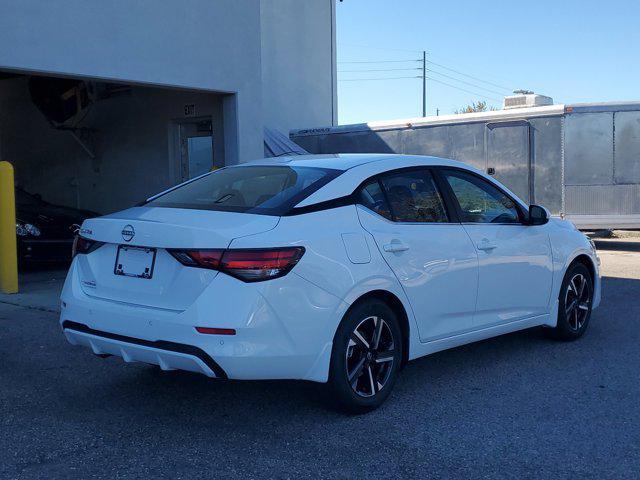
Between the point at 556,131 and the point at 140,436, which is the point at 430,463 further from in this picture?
the point at 556,131

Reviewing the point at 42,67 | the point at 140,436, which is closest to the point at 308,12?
the point at 42,67

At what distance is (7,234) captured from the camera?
8.77 meters

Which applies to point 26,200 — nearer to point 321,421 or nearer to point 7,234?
point 7,234

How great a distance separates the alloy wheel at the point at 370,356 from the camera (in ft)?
14.5

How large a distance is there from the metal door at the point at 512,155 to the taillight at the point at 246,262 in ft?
34.4

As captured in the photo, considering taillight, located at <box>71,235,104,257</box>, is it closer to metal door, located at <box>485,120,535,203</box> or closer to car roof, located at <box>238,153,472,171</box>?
car roof, located at <box>238,153,472,171</box>

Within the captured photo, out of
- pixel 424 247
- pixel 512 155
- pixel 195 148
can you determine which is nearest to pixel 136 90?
pixel 195 148

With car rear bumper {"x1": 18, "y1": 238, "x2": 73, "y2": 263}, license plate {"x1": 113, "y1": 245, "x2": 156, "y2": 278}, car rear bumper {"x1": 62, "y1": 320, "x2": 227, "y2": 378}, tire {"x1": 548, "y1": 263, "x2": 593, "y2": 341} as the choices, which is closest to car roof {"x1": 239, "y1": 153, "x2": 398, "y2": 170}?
license plate {"x1": 113, "y1": 245, "x2": 156, "y2": 278}

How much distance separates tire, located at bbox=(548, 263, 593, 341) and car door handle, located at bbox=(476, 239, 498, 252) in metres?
1.20

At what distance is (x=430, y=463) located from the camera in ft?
12.6

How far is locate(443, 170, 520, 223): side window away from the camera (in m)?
5.47

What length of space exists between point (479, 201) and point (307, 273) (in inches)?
85.2

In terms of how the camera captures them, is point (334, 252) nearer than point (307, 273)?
No

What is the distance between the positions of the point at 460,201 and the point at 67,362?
3256 millimetres
